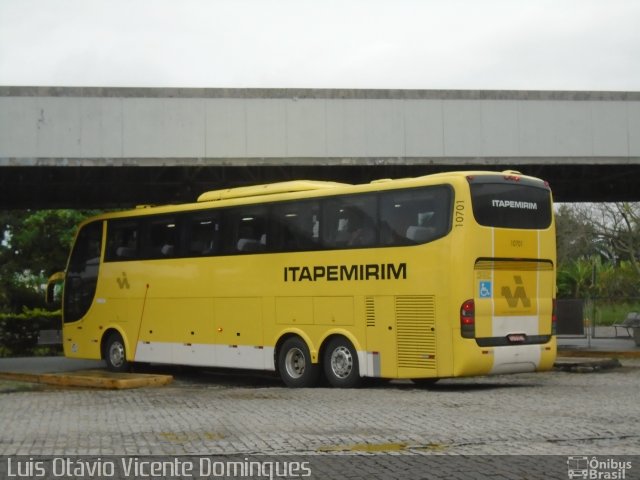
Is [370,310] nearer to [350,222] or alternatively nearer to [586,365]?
[350,222]

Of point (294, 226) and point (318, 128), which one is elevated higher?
point (318, 128)

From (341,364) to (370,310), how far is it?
1.22 metres

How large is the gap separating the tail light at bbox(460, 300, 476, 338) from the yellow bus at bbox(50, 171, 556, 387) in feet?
0.07

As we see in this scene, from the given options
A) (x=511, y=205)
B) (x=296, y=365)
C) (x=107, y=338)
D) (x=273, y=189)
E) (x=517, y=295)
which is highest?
(x=273, y=189)

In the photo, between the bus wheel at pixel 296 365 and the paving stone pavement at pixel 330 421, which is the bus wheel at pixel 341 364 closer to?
the bus wheel at pixel 296 365

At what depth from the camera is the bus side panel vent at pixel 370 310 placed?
57.8 ft

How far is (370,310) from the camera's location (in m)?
17.7

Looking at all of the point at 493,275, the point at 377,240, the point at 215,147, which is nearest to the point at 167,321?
the point at 215,147

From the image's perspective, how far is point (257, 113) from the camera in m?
23.5

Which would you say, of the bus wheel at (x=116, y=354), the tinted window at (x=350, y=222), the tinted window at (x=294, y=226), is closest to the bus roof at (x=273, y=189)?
the tinted window at (x=294, y=226)

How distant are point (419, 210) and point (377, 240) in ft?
3.35

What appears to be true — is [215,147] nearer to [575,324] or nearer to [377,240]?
[377,240]

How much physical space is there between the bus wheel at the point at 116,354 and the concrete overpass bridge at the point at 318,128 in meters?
4.03

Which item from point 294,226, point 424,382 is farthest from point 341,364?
point 294,226
